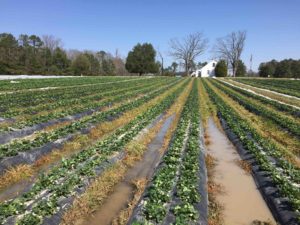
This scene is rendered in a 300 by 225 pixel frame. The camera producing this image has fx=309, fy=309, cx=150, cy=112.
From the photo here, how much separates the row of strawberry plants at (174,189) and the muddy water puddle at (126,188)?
546 millimetres

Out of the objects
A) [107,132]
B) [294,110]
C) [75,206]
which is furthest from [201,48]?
[75,206]

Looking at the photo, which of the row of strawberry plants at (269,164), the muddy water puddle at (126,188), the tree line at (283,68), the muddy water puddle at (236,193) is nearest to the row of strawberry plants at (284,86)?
the row of strawberry plants at (269,164)

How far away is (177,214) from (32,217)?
2.59 m

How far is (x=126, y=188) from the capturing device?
765 centimetres

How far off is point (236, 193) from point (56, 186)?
429cm

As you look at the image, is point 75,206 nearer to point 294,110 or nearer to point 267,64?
point 294,110

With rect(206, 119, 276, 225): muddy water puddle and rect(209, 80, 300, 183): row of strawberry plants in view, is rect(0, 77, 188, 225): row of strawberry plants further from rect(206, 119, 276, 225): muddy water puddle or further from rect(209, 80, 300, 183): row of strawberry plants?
rect(209, 80, 300, 183): row of strawberry plants

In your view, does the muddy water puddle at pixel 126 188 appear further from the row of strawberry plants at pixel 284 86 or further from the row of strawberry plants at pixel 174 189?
the row of strawberry plants at pixel 284 86

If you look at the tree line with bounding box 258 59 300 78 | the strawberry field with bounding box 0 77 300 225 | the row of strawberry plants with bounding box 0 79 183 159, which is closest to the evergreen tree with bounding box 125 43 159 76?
the tree line with bounding box 258 59 300 78

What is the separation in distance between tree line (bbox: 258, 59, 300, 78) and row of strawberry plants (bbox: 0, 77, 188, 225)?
81.2 meters

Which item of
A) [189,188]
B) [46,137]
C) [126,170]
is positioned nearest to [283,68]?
[46,137]

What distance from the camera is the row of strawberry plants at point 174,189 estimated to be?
5656 millimetres

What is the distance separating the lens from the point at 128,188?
7.65 metres

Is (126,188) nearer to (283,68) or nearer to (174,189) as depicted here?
(174,189)
